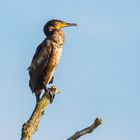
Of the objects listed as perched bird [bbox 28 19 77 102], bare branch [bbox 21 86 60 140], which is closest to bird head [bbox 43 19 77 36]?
perched bird [bbox 28 19 77 102]

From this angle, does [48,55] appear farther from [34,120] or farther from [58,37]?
[34,120]

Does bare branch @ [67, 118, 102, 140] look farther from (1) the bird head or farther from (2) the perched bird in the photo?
(1) the bird head

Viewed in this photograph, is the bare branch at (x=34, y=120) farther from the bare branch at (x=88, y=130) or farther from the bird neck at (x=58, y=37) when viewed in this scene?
the bird neck at (x=58, y=37)

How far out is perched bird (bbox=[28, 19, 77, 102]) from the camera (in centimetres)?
1236

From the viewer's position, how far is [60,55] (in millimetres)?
12883

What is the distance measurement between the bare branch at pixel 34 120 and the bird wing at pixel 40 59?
3141 mm

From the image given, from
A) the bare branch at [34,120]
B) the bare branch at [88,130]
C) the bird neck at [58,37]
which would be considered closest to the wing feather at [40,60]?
the bird neck at [58,37]

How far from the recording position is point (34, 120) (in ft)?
27.9

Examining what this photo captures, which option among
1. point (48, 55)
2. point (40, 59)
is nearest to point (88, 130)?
point (40, 59)

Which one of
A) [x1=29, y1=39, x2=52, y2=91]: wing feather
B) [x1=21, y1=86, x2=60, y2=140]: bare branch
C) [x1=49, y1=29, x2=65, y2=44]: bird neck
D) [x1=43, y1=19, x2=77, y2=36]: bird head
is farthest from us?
[x1=43, y1=19, x2=77, y2=36]: bird head

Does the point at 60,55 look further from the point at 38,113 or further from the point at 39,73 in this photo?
the point at 38,113

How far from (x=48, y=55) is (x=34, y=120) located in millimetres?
4455

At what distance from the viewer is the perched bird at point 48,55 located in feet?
40.5

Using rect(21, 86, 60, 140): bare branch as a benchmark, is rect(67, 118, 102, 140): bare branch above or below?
below
